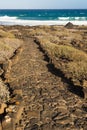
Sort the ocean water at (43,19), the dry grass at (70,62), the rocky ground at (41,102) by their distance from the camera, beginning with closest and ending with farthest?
the rocky ground at (41,102)
the dry grass at (70,62)
the ocean water at (43,19)

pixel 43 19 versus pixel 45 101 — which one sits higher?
pixel 43 19

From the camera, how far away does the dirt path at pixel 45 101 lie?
810 cm

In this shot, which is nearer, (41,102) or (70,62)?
(41,102)

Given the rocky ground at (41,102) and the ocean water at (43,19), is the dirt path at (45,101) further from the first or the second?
the ocean water at (43,19)

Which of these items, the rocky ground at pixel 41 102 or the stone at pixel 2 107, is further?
the stone at pixel 2 107

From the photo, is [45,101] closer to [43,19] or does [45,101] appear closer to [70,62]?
[70,62]

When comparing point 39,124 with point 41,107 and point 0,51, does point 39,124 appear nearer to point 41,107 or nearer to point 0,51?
point 41,107

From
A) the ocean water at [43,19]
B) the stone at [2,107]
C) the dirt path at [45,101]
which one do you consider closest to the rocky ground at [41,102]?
the dirt path at [45,101]

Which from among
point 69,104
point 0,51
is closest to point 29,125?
point 69,104

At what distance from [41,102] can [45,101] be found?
187 mm

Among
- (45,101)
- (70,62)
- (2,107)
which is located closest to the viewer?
(2,107)

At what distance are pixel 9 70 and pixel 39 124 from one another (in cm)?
678

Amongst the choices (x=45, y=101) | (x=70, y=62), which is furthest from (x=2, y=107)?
(x=70, y=62)

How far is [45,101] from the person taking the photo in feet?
32.4
